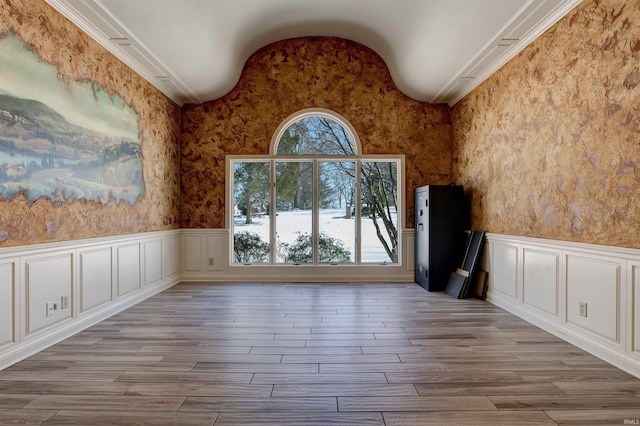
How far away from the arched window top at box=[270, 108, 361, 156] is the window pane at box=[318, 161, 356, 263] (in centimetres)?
25

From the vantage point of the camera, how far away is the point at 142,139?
15.6ft

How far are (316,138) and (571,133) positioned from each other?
3.72 m

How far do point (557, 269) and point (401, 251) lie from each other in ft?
9.07

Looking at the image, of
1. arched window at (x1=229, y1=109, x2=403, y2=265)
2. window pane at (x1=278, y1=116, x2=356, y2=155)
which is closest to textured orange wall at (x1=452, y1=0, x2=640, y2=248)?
arched window at (x1=229, y1=109, x2=403, y2=265)

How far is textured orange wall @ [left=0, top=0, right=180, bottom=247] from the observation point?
110 inches

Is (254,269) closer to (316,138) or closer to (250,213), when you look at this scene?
(250,213)

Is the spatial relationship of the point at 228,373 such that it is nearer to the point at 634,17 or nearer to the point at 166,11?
the point at 166,11

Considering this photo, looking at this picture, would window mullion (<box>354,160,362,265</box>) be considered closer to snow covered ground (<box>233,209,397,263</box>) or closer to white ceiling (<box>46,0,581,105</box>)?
snow covered ground (<box>233,209,397,263</box>)

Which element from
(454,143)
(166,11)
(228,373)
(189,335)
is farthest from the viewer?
(454,143)

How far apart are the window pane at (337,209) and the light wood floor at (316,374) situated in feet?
7.16

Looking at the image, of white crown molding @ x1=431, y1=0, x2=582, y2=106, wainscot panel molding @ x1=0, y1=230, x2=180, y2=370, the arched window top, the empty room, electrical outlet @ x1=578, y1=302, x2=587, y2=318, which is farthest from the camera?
the arched window top

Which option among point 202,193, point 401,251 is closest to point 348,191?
point 401,251

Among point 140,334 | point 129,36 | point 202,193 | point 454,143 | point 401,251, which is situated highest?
point 129,36

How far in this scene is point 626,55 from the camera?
258 centimetres
